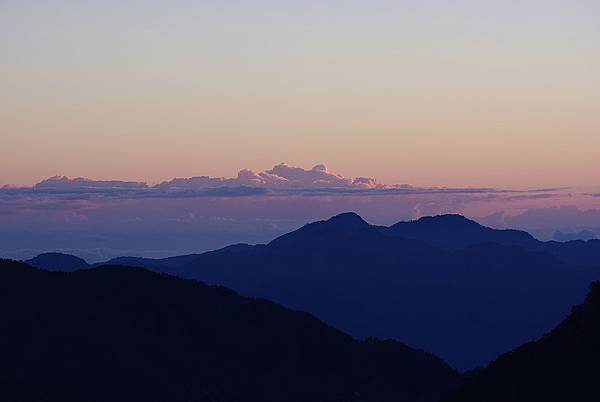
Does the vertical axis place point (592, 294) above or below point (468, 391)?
above

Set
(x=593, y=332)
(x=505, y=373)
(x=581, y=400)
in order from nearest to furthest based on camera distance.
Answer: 1. (x=581, y=400)
2. (x=593, y=332)
3. (x=505, y=373)

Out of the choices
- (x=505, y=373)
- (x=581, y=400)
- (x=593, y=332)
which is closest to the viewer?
(x=581, y=400)

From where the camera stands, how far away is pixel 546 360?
176 metres

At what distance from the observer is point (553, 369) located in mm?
169250

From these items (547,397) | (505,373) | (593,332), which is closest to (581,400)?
(547,397)

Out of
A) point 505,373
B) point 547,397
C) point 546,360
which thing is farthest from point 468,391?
point 547,397

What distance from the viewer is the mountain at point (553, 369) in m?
160

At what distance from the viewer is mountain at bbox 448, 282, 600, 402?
15975 centimetres

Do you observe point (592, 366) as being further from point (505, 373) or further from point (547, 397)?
point (505, 373)

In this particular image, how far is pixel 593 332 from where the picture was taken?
566ft

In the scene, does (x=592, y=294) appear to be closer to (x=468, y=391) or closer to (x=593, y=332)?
(x=593, y=332)

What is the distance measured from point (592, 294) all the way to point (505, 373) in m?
18.6

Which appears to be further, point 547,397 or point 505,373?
point 505,373

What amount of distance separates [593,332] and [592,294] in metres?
9.32
